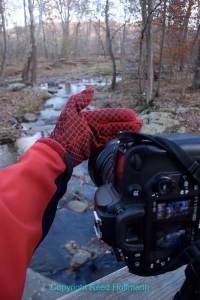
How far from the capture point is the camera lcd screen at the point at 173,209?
0.90 meters

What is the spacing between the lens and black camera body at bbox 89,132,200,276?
89 centimetres

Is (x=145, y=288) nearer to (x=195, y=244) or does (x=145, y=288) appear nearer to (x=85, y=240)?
(x=195, y=244)

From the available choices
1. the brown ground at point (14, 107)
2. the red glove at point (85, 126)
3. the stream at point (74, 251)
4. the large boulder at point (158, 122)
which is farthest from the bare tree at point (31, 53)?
the red glove at point (85, 126)

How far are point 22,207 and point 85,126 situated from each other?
0.35 meters

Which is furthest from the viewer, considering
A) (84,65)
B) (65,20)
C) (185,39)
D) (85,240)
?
(65,20)

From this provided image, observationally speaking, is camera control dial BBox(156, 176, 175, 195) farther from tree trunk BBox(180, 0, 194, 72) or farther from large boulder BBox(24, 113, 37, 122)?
tree trunk BBox(180, 0, 194, 72)

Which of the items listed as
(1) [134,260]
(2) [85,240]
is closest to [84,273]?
(2) [85,240]

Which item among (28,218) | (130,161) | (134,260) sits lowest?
(134,260)

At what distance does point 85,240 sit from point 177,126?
13.7 ft

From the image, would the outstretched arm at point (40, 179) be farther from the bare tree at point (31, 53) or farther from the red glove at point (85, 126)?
the bare tree at point (31, 53)

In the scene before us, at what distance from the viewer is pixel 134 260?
0.94 m

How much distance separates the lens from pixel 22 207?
83 cm

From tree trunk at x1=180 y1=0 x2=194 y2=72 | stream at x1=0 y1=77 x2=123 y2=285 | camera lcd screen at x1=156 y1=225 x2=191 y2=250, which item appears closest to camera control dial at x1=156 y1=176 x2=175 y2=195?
camera lcd screen at x1=156 y1=225 x2=191 y2=250

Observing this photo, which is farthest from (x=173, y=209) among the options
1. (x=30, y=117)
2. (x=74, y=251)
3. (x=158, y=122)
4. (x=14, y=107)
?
(x=14, y=107)
